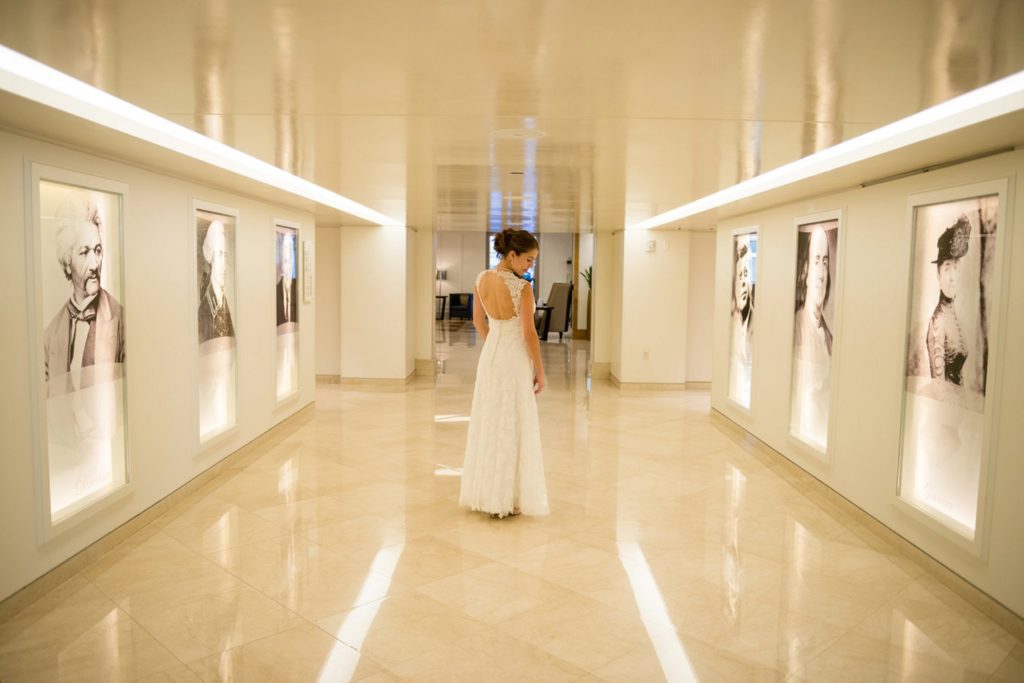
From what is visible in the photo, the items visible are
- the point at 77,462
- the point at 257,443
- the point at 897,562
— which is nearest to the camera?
the point at 77,462

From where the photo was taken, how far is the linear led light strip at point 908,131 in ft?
11.0

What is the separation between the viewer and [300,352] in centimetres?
947

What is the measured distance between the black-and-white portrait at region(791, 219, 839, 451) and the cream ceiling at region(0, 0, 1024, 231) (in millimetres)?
1618

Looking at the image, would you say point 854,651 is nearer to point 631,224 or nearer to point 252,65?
point 252,65

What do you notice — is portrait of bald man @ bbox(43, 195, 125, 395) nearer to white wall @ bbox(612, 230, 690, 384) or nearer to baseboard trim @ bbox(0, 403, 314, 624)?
baseboard trim @ bbox(0, 403, 314, 624)

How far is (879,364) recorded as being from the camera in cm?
538

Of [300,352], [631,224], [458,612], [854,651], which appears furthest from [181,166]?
[631,224]

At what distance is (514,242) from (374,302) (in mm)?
6858

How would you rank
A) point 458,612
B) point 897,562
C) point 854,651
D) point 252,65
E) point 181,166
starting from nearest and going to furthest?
point 252,65 < point 854,651 < point 458,612 < point 897,562 < point 181,166

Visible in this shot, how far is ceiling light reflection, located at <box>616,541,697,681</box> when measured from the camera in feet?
11.2

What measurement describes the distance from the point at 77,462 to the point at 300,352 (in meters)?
5.03

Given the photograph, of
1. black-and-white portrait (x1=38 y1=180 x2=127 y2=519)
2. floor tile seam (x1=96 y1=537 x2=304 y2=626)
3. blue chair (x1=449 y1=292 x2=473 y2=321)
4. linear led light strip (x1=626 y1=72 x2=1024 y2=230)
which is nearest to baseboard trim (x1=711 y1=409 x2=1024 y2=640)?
linear led light strip (x1=626 y1=72 x2=1024 y2=230)

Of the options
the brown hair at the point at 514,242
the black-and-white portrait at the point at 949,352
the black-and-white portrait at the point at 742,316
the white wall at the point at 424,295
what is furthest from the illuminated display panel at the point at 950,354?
the white wall at the point at 424,295

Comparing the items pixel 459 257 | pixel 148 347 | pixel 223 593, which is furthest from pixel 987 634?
pixel 459 257
